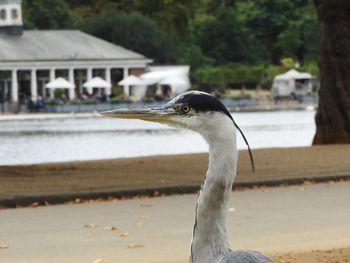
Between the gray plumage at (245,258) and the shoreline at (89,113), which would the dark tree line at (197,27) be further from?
the gray plumage at (245,258)

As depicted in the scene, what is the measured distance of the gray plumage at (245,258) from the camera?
21.1 ft

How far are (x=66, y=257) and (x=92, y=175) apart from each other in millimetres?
7778

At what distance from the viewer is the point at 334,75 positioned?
1115 inches

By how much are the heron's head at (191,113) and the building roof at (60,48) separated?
9440 cm

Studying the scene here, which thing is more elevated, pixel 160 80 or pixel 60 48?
pixel 60 48

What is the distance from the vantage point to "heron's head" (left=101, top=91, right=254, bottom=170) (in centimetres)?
664

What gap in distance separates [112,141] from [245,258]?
45.8 meters

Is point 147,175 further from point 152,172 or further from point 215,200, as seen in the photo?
point 215,200

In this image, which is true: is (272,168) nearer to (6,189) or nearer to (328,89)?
(6,189)

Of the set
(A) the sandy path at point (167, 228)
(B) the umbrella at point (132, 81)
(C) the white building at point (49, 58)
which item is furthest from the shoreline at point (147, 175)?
(C) the white building at point (49, 58)

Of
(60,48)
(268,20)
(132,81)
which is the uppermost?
(268,20)

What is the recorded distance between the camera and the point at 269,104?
95188 mm

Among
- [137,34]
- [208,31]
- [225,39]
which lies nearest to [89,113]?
[137,34]

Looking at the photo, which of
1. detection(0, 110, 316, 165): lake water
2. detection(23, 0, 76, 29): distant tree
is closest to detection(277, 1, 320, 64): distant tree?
detection(23, 0, 76, 29): distant tree
